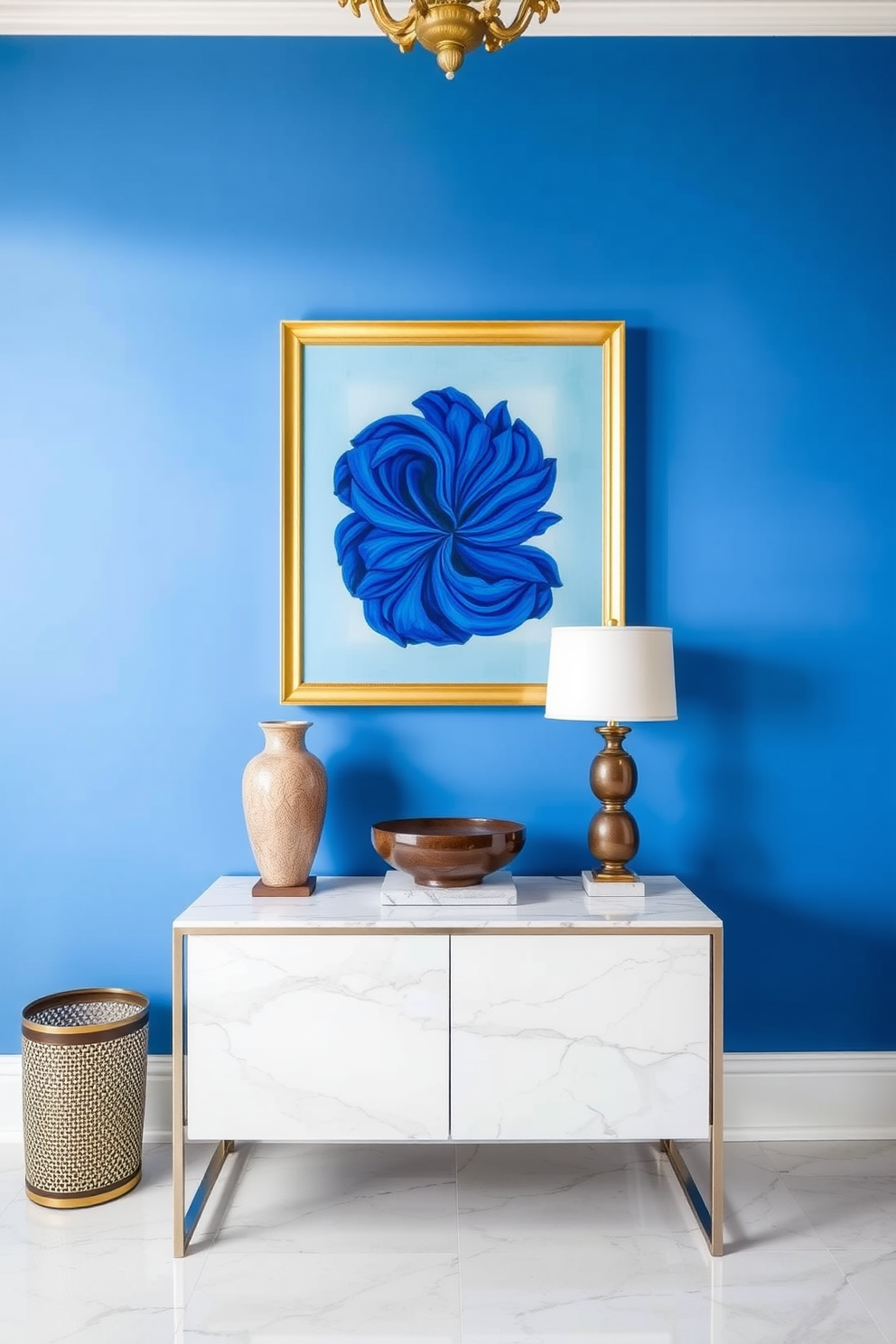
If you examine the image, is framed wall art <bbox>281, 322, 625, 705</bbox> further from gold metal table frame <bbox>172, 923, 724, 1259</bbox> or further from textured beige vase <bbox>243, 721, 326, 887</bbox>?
gold metal table frame <bbox>172, 923, 724, 1259</bbox>

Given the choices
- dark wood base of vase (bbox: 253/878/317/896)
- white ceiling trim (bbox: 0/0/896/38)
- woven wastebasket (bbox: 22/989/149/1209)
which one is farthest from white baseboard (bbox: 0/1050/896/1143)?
white ceiling trim (bbox: 0/0/896/38)

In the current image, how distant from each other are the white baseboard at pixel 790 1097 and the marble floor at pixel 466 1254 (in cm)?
6


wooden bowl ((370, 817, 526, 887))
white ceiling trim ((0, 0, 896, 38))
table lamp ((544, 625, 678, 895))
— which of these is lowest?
wooden bowl ((370, 817, 526, 887))

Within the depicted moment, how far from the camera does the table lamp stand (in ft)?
7.32

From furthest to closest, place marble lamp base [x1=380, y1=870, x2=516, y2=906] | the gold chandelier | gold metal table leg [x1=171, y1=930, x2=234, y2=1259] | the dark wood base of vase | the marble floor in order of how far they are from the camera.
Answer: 1. the dark wood base of vase
2. marble lamp base [x1=380, y1=870, x2=516, y2=906]
3. gold metal table leg [x1=171, y1=930, x2=234, y2=1259]
4. the marble floor
5. the gold chandelier

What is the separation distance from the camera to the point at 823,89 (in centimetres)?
258

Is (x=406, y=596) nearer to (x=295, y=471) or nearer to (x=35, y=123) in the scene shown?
(x=295, y=471)

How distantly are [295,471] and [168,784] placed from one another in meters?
0.85

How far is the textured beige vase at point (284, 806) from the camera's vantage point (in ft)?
7.62

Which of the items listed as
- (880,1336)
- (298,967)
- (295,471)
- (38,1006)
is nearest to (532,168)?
(295,471)

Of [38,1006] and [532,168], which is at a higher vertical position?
[532,168]

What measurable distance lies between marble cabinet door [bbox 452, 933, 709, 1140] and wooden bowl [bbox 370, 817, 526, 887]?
0.58ft

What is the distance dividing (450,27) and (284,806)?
60.8 inches

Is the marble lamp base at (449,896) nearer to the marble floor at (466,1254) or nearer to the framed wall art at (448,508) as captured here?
the framed wall art at (448,508)
